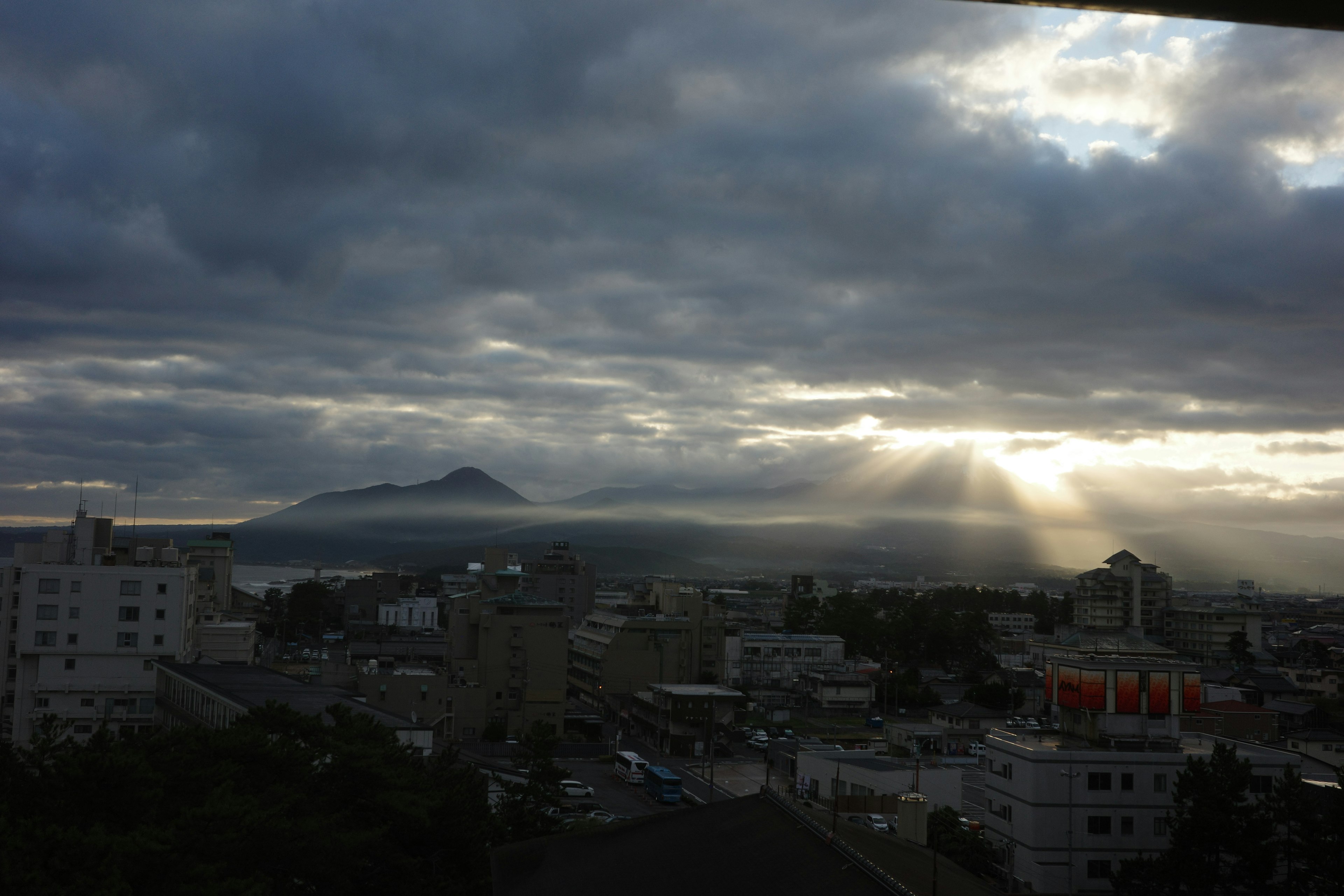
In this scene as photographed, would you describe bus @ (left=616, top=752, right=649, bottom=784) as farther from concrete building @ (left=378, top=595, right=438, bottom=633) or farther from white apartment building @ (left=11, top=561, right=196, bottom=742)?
concrete building @ (left=378, top=595, right=438, bottom=633)

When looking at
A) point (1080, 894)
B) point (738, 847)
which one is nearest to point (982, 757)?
point (1080, 894)

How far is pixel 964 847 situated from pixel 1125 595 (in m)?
65.8

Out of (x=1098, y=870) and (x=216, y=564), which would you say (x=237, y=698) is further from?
(x=216, y=564)

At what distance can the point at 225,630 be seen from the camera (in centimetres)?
4150

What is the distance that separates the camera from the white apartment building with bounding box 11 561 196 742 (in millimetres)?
31375

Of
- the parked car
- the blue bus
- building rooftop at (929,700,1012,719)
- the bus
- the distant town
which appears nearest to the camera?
the distant town

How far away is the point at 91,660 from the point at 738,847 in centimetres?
2850

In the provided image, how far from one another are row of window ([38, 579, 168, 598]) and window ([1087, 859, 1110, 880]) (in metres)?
28.3

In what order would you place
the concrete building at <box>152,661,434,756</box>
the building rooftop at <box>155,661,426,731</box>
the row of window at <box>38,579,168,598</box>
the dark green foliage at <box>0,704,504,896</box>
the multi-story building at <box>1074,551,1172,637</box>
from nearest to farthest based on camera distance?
1. the dark green foliage at <box>0,704,504,896</box>
2. the concrete building at <box>152,661,434,756</box>
3. the building rooftop at <box>155,661,426,731</box>
4. the row of window at <box>38,579,168,598</box>
5. the multi-story building at <box>1074,551,1172,637</box>

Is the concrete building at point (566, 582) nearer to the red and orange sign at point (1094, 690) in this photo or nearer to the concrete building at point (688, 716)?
the concrete building at point (688, 716)

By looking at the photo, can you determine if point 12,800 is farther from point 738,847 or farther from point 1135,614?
point 1135,614

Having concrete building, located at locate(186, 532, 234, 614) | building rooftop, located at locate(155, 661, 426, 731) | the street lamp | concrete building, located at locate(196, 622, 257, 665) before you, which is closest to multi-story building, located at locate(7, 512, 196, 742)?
building rooftop, located at locate(155, 661, 426, 731)

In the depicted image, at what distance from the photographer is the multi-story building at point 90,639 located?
103ft

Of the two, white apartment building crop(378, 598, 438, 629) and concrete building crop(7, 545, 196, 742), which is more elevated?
concrete building crop(7, 545, 196, 742)
